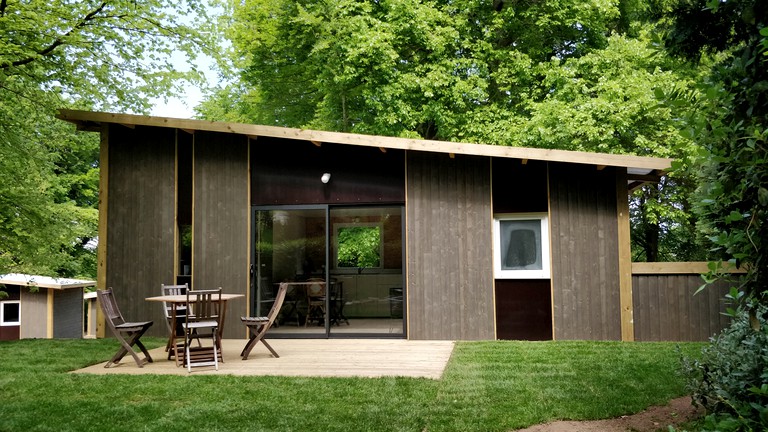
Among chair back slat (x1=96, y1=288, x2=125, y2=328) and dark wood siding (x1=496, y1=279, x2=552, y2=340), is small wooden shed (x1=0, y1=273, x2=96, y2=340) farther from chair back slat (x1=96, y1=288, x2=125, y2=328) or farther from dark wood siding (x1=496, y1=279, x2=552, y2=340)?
dark wood siding (x1=496, y1=279, x2=552, y2=340)

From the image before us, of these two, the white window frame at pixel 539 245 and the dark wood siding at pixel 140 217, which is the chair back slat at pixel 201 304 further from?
the white window frame at pixel 539 245

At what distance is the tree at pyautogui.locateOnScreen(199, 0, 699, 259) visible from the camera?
1305cm

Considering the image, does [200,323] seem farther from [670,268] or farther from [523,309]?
[670,268]

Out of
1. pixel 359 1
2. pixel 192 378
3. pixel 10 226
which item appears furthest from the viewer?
pixel 359 1

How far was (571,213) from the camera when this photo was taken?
8.55 metres

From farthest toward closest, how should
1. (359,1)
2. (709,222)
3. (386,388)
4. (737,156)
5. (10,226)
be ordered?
(359,1) < (10,226) < (386,388) < (709,222) < (737,156)

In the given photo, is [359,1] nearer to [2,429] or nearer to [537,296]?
[537,296]

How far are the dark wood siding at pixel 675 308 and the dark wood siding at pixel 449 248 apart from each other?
6.30 ft

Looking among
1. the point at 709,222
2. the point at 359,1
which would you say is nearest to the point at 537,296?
the point at 709,222

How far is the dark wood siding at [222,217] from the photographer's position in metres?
9.21

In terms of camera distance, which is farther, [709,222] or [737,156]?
[709,222]

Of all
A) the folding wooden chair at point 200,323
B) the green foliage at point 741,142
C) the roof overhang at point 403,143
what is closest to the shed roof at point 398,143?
the roof overhang at point 403,143

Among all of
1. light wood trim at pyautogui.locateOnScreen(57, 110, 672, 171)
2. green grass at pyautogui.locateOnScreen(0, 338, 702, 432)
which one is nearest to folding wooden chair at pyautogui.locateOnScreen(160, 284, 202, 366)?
green grass at pyautogui.locateOnScreen(0, 338, 702, 432)

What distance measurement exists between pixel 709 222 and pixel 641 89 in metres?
10.4
